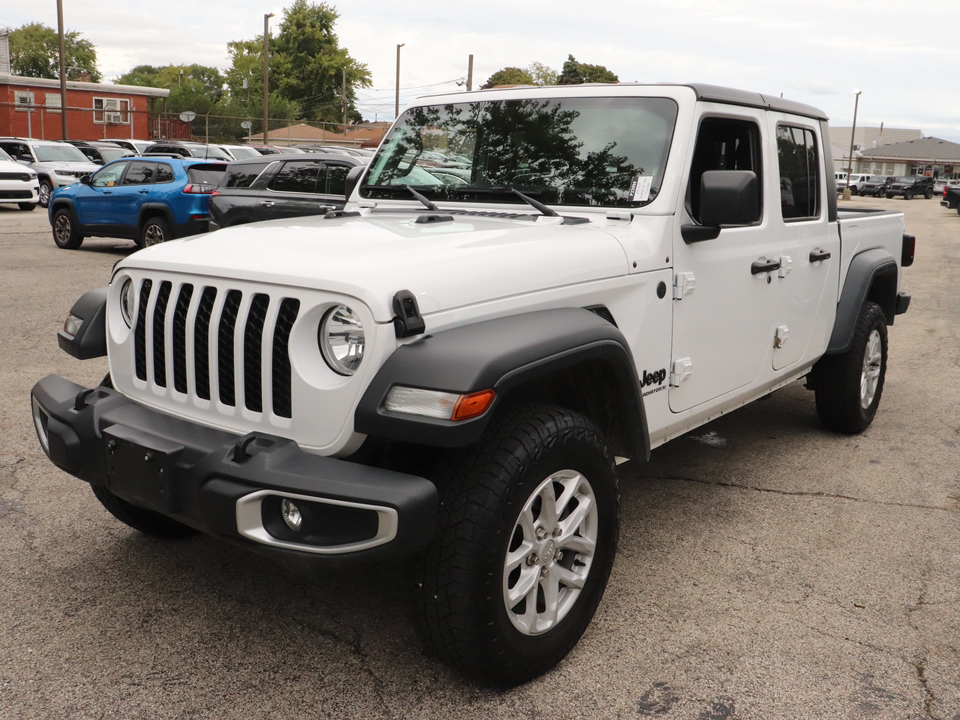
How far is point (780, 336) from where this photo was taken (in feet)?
14.3

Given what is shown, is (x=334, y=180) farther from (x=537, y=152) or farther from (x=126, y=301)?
(x=126, y=301)

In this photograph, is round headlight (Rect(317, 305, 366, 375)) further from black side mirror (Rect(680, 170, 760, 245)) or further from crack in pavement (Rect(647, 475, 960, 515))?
Answer: crack in pavement (Rect(647, 475, 960, 515))

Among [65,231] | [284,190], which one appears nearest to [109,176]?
[65,231]

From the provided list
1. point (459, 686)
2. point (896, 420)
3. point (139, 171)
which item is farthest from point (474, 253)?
point (139, 171)

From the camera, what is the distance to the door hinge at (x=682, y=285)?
3.52 metres

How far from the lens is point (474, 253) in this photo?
2891mm

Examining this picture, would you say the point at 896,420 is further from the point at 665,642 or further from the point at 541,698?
the point at 541,698

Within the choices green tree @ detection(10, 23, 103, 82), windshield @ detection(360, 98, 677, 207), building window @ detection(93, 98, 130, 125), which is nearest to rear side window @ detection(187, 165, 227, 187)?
windshield @ detection(360, 98, 677, 207)

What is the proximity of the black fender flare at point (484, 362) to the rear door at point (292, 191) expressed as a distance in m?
8.96

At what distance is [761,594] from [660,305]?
1.17 m

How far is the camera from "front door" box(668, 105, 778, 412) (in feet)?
11.8

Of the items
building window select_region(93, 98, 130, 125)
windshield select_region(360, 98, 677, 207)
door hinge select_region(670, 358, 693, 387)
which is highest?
building window select_region(93, 98, 130, 125)

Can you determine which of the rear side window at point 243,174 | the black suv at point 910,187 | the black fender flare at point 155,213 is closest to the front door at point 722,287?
the rear side window at point 243,174

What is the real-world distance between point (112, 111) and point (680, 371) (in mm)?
52205
